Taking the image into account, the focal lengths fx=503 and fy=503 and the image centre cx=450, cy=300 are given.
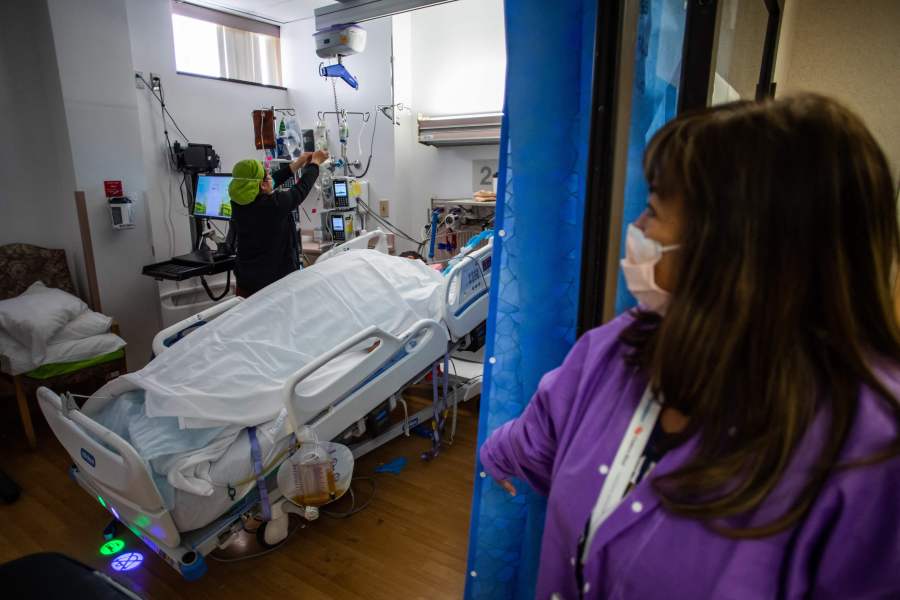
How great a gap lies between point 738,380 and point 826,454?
116 mm

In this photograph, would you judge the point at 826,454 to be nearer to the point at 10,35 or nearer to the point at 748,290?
the point at 748,290

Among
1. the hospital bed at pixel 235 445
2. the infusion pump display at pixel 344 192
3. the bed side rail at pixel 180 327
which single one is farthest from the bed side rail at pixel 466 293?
the infusion pump display at pixel 344 192

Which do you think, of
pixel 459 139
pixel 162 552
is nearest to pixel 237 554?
pixel 162 552

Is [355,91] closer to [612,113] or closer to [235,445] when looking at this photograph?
[235,445]

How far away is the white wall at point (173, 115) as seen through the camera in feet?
12.3

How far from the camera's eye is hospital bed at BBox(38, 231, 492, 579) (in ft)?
5.40

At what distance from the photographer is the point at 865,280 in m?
0.59

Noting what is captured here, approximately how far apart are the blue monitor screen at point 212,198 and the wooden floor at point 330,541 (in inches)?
69.1

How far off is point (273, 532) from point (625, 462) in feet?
5.81

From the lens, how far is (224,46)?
446cm

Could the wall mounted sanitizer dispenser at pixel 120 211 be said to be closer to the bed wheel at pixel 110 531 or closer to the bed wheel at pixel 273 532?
the bed wheel at pixel 110 531

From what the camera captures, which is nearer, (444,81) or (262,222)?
(262,222)

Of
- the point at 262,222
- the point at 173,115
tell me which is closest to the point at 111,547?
the point at 262,222

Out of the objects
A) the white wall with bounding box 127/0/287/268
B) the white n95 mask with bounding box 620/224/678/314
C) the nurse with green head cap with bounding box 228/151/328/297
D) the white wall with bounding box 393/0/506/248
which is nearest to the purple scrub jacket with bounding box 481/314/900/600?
the white n95 mask with bounding box 620/224/678/314
